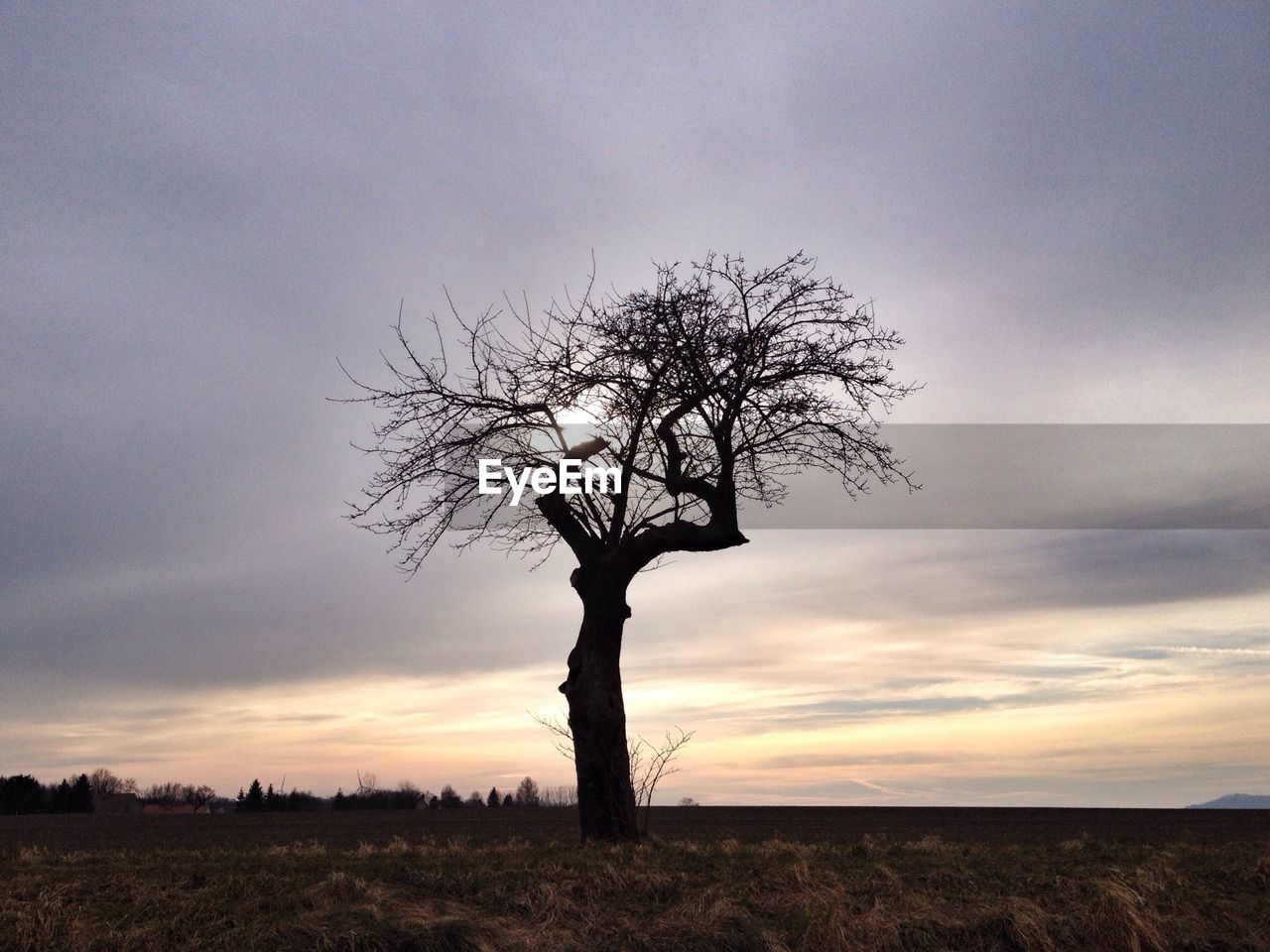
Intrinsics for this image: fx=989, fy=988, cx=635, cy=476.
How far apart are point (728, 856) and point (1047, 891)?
10.8ft

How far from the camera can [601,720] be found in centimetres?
1351

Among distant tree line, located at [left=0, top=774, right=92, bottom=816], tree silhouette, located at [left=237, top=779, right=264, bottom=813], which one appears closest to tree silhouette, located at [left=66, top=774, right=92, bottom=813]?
distant tree line, located at [left=0, top=774, right=92, bottom=816]

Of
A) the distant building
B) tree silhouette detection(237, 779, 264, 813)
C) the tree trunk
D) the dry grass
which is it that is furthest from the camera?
the distant building

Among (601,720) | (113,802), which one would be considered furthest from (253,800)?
(601,720)

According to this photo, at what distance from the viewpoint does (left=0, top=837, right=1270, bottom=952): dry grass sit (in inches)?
295

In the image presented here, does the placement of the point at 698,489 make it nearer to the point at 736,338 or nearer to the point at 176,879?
the point at 736,338

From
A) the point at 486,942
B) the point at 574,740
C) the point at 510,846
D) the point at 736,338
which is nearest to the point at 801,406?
the point at 736,338

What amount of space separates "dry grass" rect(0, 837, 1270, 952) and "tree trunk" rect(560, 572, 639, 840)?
2694 mm

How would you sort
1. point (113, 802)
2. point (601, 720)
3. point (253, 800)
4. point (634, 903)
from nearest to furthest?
point (634, 903), point (601, 720), point (253, 800), point (113, 802)

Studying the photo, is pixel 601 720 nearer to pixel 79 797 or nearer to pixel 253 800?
pixel 253 800

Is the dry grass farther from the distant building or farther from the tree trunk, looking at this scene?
the distant building

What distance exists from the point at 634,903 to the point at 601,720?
16.8 ft

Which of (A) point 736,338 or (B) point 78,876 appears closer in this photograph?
(B) point 78,876

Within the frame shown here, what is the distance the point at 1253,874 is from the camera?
33.1 feet
